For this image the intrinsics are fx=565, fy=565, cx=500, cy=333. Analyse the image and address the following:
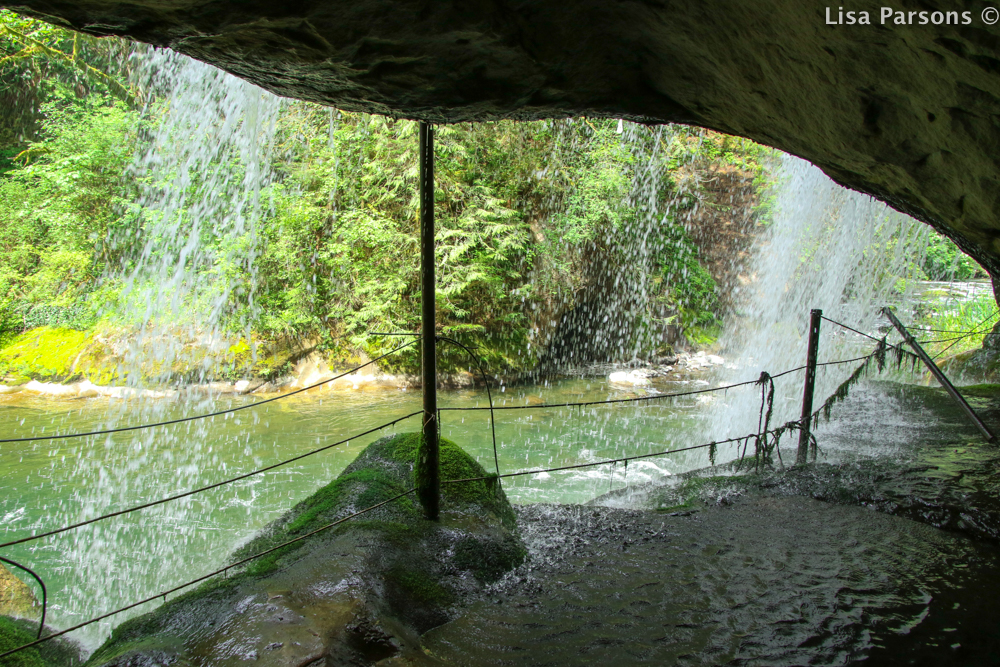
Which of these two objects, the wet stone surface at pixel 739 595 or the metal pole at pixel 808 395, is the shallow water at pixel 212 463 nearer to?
the metal pole at pixel 808 395

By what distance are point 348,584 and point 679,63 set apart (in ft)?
10.6

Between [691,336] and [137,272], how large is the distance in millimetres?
13447

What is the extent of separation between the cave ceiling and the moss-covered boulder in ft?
8.37

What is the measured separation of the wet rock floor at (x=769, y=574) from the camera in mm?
2738

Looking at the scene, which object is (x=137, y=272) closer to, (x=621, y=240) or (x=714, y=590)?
(x=621, y=240)

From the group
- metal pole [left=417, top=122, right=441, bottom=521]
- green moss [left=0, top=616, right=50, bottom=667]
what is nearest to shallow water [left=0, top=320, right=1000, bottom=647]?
green moss [left=0, top=616, right=50, bottom=667]

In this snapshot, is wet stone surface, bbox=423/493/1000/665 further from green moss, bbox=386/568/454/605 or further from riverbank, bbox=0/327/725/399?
riverbank, bbox=0/327/725/399

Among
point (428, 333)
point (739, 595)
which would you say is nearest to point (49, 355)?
point (428, 333)

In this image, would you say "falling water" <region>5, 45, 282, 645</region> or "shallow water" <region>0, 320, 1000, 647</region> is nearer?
"shallow water" <region>0, 320, 1000, 647</region>

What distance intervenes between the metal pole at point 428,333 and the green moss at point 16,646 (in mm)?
2074

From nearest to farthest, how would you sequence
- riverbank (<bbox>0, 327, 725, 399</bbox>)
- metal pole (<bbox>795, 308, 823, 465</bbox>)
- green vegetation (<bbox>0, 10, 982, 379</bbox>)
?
metal pole (<bbox>795, 308, 823, 465</bbox>) < riverbank (<bbox>0, 327, 725, 399</bbox>) < green vegetation (<bbox>0, 10, 982, 379</bbox>)

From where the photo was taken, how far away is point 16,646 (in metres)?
2.79

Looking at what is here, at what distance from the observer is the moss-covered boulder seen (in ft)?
7.52

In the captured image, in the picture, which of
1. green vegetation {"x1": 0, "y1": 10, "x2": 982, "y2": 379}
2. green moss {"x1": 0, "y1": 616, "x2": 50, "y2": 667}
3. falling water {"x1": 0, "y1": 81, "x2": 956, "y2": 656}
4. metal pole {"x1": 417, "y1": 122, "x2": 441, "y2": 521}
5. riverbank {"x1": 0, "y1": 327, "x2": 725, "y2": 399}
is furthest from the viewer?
green vegetation {"x1": 0, "y1": 10, "x2": 982, "y2": 379}
